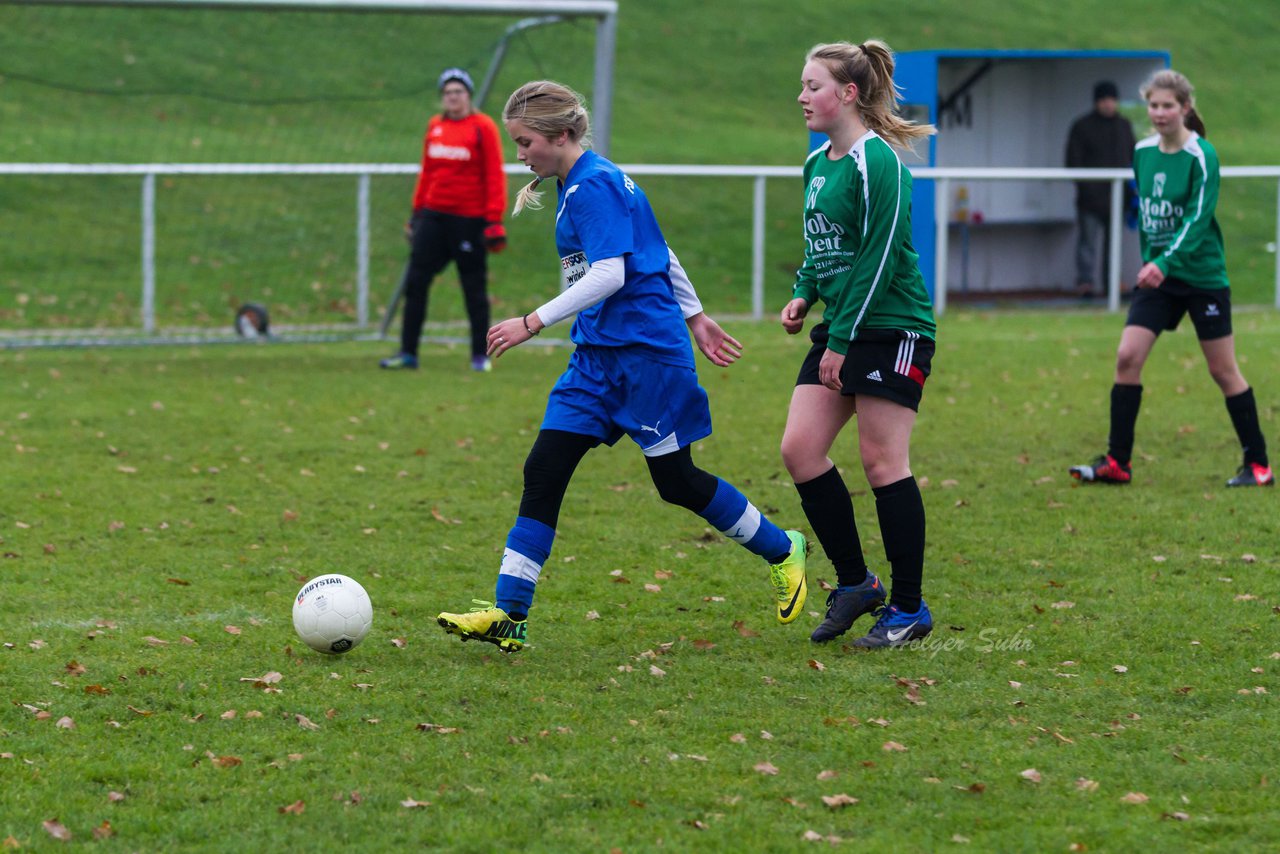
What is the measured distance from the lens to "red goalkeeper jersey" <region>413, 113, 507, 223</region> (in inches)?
469

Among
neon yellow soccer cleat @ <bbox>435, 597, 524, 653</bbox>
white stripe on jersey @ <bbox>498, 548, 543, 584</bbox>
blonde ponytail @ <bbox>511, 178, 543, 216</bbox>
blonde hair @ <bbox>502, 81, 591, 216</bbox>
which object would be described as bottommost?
neon yellow soccer cleat @ <bbox>435, 597, 524, 653</bbox>

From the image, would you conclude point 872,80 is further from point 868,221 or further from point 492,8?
point 492,8

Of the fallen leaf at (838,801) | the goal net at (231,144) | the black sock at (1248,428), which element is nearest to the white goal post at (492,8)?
the goal net at (231,144)

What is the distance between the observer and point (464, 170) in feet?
39.5

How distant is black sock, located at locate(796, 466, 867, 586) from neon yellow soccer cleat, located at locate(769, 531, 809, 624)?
0.29ft

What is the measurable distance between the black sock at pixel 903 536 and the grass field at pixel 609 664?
224mm

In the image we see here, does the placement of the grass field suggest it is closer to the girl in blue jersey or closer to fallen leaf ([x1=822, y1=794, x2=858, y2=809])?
fallen leaf ([x1=822, y1=794, x2=858, y2=809])

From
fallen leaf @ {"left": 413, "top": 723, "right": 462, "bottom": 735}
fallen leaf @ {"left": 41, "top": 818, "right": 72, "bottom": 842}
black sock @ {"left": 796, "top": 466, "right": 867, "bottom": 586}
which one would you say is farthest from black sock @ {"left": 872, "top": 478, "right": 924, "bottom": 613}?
fallen leaf @ {"left": 41, "top": 818, "right": 72, "bottom": 842}

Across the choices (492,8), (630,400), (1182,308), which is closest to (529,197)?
(630,400)

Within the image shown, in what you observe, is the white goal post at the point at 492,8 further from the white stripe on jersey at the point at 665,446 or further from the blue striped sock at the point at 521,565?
the blue striped sock at the point at 521,565

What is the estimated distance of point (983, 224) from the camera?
1920 centimetres

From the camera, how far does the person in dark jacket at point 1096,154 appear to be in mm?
18453

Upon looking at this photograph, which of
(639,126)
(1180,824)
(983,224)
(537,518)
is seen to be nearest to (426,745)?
(537,518)

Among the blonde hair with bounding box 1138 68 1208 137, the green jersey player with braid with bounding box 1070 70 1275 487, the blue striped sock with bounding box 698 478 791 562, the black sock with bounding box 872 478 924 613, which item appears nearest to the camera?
the black sock with bounding box 872 478 924 613
